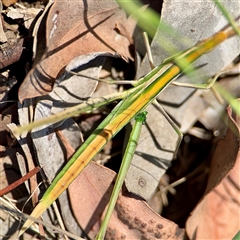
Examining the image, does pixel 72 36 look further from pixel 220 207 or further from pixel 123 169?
pixel 220 207

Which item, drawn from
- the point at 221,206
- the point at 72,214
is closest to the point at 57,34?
the point at 72,214

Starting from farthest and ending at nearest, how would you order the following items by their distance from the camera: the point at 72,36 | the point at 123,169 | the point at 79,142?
the point at 79,142, the point at 72,36, the point at 123,169

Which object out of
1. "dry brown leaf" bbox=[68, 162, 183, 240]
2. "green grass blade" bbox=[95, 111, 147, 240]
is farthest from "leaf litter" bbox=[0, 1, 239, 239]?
"green grass blade" bbox=[95, 111, 147, 240]

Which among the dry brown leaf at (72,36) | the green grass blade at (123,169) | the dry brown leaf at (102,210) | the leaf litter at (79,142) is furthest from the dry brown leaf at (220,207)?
the dry brown leaf at (72,36)

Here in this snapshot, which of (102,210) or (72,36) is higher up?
(72,36)

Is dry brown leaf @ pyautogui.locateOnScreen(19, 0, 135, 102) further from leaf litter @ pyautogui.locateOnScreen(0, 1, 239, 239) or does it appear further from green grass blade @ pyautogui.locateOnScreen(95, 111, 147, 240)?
green grass blade @ pyautogui.locateOnScreen(95, 111, 147, 240)

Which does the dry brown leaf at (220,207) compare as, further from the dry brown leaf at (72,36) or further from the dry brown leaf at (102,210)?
the dry brown leaf at (72,36)

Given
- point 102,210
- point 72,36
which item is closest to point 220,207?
point 102,210
